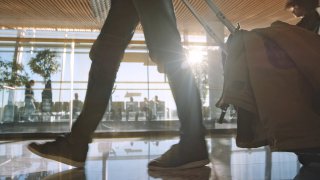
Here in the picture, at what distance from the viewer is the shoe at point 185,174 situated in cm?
98

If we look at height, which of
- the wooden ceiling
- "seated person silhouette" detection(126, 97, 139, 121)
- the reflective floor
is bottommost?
the reflective floor

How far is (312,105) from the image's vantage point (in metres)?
0.82

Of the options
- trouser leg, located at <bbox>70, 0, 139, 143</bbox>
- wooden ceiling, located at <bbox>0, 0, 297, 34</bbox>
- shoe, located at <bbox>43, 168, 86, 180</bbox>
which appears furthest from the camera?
wooden ceiling, located at <bbox>0, 0, 297, 34</bbox>

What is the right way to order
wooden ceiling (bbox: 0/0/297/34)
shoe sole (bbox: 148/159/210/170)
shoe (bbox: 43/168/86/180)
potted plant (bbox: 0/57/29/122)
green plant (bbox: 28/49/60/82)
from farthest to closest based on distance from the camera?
wooden ceiling (bbox: 0/0/297/34) < green plant (bbox: 28/49/60/82) < potted plant (bbox: 0/57/29/122) < shoe sole (bbox: 148/159/210/170) < shoe (bbox: 43/168/86/180)

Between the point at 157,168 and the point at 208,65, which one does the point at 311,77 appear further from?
the point at 208,65

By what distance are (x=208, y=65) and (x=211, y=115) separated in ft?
2.09

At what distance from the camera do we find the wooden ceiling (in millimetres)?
6875

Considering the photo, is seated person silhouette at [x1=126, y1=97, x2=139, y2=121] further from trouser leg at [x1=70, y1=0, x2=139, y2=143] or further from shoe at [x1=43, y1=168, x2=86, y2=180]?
shoe at [x1=43, y1=168, x2=86, y2=180]

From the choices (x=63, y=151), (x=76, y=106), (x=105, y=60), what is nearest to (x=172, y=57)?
(x=105, y=60)

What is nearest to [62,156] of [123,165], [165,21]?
[123,165]

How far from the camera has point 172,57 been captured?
3.85ft

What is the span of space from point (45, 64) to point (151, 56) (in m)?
3.30

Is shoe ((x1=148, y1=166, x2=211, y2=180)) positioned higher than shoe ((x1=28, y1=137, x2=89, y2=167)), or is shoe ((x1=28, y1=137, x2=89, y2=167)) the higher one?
shoe ((x1=28, y1=137, x2=89, y2=167))

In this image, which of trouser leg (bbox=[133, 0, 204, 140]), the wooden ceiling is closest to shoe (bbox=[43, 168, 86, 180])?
trouser leg (bbox=[133, 0, 204, 140])
